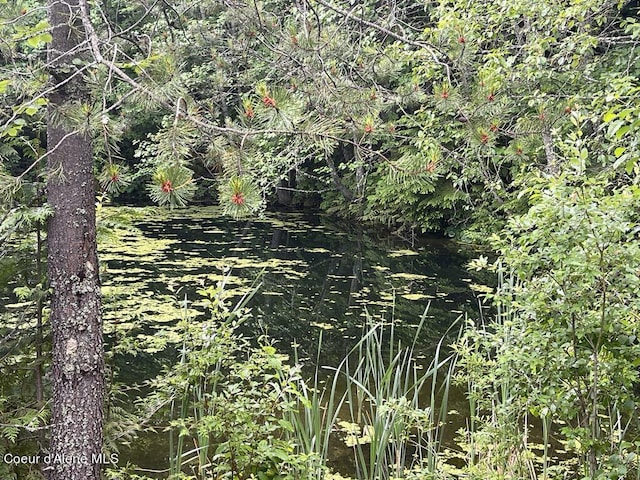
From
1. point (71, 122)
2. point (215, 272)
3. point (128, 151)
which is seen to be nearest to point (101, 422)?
point (71, 122)

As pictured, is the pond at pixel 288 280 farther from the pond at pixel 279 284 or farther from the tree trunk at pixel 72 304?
the tree trunk at pixel 72 304

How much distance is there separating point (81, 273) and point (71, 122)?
766 millimetres

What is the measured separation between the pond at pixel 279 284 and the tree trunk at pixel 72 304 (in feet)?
0.98

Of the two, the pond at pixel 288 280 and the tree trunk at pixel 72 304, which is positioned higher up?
the tree trunk at pixel 72 304

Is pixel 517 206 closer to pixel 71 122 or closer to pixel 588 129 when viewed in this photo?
pixel 588 129

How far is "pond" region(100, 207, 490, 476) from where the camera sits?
457cm

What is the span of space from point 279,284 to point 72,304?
5.13 metres

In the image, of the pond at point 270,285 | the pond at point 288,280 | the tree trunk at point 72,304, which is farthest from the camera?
the pond at point 288,280

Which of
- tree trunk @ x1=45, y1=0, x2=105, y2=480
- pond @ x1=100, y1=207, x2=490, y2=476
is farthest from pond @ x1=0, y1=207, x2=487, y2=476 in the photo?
tree trunk @ x1=45, y1=0, x2=105, y2=480

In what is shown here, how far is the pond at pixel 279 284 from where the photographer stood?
457 centimetres

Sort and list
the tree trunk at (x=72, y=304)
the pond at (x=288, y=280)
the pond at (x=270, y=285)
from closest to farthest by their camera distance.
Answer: the tree trunk at (x=72, y=304) < the pond at (x=270, y=285) < the pond at (x=288, y=280)

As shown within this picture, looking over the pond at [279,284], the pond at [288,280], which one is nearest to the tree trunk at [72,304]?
the pond at [279,284]

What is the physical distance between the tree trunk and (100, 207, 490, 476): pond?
0.30 metres

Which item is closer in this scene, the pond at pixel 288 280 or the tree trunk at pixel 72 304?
the tree trunk at pixel 72 304
